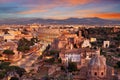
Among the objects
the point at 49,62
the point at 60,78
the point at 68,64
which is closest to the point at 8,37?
Result: the point at 49,62

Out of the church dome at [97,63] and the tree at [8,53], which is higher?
the church dome at [97,63]

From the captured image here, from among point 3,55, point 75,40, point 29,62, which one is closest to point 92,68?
point 29,62

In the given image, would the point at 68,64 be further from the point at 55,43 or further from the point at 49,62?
the point at 55,43

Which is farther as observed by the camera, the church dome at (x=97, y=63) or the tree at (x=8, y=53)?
the tree at (x=8, y=53)

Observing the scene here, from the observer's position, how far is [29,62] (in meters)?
17.6

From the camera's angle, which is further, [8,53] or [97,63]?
[8,53]

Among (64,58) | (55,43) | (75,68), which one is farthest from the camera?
(55,43)

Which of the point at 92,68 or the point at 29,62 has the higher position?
the point at 92,68

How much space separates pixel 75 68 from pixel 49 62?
9.15 ft

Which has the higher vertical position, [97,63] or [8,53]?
[97,63]

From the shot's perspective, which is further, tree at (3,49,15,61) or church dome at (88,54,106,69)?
tree at (3,49,15,61)

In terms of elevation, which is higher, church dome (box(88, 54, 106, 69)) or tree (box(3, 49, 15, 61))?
church dome (box(88, 54, 106, 69))

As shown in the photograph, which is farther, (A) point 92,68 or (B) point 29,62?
(B) point 29,62

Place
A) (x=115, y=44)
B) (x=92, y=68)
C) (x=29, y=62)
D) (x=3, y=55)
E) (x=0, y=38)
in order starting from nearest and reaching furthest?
(x=92, y=68)
(x=29, y=62)
(x=3, y=55)
(x=115, y=44)
(x=0, y=38)
